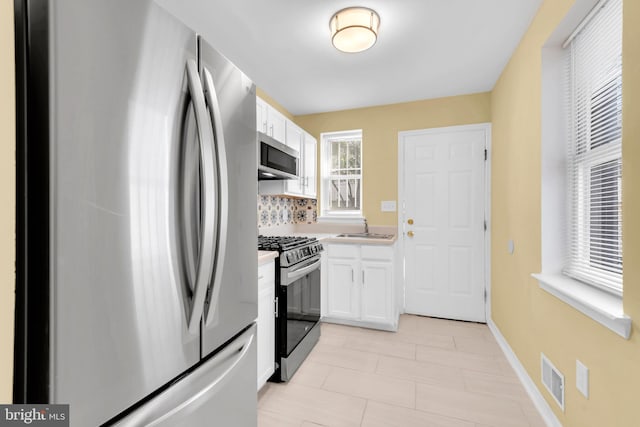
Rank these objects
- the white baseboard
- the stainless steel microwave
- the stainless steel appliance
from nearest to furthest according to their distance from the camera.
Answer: the white baseboard, the stainless steel appliance, the stainless steel microwave

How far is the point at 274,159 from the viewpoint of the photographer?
92.1 inches

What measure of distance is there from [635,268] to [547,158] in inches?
37.6

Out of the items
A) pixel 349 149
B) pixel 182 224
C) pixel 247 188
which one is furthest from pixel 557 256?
pixel 349 149

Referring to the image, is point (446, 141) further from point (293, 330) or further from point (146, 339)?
point (146, 339)

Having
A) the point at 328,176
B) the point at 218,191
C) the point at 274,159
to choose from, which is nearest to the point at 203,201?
the point at 218,191

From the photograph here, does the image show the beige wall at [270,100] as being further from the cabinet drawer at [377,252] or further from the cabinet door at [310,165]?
the cabinet drawer at [377,252]

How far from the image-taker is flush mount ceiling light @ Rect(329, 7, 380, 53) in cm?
178

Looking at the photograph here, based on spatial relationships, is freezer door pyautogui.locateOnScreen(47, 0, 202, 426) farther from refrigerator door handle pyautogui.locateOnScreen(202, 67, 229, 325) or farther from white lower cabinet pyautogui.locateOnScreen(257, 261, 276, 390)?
white lower cabinet pyautogui.locateOnScreen(257, 261, 276, 390)

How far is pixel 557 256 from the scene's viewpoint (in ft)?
5.62

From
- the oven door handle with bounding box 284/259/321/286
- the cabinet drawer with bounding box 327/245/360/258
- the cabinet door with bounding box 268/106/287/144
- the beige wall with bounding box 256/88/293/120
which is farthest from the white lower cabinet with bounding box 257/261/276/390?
the beige wall with bounding box 256/88/293/120

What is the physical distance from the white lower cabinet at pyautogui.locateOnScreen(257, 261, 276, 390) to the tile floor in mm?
188

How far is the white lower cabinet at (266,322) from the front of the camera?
1746 mm

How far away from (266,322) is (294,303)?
31 cm
